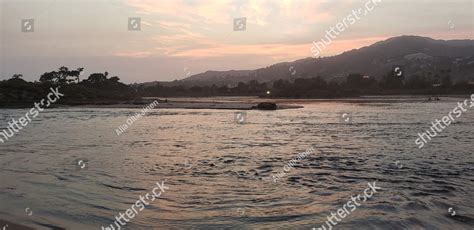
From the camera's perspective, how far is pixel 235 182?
610 inches

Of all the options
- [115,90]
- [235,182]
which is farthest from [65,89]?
[235,182]

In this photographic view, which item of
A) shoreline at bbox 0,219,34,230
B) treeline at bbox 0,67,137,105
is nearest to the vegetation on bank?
treeline at bbox 0,67,137,105

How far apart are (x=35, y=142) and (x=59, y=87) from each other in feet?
271

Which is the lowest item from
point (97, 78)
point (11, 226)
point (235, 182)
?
point (235, 182)

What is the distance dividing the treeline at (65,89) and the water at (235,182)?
210ft

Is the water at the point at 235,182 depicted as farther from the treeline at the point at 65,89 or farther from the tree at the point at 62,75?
the tree at the point at 62,75

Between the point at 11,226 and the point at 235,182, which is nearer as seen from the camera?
the point at 11,226

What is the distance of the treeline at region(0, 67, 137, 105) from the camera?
8469 cm

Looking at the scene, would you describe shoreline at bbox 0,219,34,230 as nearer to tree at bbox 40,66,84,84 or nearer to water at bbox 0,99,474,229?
water at bbox 0,99,474,229

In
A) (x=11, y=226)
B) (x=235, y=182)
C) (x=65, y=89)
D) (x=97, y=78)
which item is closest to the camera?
(x=11, y=226)

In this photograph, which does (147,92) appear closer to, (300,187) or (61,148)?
(61,148)

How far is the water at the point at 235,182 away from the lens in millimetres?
10938

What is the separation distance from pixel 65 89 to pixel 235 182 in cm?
10031

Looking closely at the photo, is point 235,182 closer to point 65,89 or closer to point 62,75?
point 65,89
